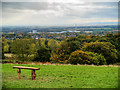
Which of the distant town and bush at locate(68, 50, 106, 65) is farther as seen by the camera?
the distant town

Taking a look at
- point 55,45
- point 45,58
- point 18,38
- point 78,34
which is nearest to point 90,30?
point 78,34

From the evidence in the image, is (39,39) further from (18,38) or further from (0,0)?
(0,0)

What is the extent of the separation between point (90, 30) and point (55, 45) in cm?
587

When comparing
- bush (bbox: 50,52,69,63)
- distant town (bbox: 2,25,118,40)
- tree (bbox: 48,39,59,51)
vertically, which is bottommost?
bush (bbox: 50,52,69,63)

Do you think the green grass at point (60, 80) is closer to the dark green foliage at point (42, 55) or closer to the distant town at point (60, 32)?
the dark green foliage at point (42, 55)

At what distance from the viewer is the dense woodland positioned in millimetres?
22766

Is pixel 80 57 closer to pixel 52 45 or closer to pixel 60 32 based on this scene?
pixel 52 45

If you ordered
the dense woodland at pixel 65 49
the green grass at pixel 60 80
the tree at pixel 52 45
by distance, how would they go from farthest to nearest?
the tree at pixel 52 45 → the dense woodland at pixel 65 49 → the green grass at pixel 60 80

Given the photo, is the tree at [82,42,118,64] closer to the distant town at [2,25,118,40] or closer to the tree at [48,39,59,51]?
the distant town at [2,25,118,40]

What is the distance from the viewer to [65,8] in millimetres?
29500

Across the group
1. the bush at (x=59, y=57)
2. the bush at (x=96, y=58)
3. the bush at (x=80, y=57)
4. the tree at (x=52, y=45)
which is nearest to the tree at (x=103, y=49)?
the bush at (x=96, y=58)

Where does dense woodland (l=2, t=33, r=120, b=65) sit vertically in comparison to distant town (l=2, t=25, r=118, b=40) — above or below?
below

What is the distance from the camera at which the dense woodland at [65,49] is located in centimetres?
2277

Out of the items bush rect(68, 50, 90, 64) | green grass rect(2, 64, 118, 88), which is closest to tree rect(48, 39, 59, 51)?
bush rect(68, 50, 90, 64)
